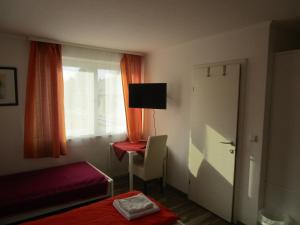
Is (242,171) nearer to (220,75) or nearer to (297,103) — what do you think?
(297,103)

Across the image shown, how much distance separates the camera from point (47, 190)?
266 centimetres

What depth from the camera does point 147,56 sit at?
13.9ft

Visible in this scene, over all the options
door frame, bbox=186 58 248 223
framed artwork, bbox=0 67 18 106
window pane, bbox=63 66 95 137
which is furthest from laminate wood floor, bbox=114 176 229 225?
framed artwork, bbox=0 67 18 106

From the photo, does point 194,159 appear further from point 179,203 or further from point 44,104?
point 44,104

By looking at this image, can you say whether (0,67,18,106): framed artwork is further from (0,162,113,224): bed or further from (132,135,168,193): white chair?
(132,135,168,193): white chair

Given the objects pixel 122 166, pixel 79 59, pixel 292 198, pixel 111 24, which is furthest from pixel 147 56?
pixel 292 198

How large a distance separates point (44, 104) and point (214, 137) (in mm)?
2608

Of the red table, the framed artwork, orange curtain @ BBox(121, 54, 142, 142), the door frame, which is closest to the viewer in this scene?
the door frame

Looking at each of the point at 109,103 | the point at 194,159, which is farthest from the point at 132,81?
the point at 194,159

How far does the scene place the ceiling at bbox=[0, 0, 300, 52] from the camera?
1.92 m

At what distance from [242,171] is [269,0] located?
1900 mm

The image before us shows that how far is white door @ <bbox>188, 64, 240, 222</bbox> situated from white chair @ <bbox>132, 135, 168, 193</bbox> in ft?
1.54

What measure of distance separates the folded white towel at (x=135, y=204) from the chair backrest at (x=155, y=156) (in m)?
1.16

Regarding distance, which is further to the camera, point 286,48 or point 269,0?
point 286,48
